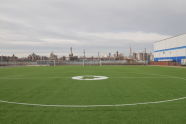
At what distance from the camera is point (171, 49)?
59.5 meters

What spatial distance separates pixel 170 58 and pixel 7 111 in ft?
202

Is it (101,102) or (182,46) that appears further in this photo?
(182,46)

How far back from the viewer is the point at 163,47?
214 ft

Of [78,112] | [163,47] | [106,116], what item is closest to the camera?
[106,116]

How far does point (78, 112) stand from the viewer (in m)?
5.65

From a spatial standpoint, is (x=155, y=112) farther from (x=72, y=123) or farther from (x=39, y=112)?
(x=39, y=112)

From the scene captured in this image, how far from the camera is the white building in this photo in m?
52.8

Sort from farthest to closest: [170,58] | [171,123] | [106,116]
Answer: [170,58] < [106,116] < [171,123]

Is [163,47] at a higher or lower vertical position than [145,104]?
higher

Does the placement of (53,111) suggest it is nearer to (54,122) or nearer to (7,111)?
(54,122)

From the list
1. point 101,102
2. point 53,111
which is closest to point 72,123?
point 53,111

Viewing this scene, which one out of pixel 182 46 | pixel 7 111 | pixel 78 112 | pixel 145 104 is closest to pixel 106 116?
pixel 78 112

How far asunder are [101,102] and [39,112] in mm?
2421

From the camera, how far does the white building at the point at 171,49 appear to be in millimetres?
52781
